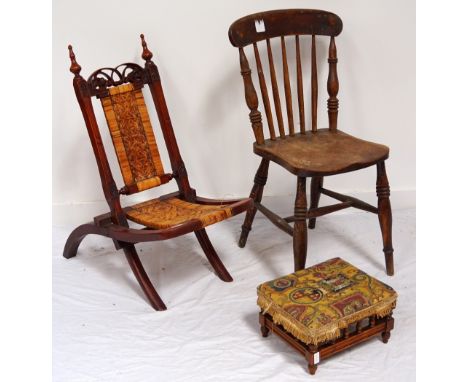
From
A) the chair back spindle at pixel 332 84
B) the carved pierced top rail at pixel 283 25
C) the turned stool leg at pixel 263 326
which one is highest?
the carved pierced top rail at pixel 283 25

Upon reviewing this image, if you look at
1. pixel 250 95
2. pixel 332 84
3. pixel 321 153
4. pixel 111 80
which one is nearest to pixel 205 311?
pixel 321 153

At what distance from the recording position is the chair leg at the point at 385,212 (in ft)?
9.77

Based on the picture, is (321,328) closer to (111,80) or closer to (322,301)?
(322,301)

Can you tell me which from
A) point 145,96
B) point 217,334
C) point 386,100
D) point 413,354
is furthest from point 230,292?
point 386,100

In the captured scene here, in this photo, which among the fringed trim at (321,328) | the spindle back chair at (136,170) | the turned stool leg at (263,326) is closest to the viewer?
the fringed trim at (321,328)

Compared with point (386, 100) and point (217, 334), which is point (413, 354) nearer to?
point (217, 334)

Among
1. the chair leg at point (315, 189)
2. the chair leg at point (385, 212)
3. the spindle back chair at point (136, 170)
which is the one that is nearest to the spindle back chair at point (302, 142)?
the chair leg at point (385, 212)

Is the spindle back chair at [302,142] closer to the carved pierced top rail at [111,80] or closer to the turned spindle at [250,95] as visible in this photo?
the turned spindle at [250,95]

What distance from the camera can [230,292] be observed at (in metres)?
A: 3.06

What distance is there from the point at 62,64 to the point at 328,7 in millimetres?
1416

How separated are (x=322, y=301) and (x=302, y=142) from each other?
87 cm

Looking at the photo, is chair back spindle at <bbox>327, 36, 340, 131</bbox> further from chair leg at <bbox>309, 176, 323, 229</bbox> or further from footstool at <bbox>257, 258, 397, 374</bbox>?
footstool at <bbox>257, 258, 397, 374</bbox>

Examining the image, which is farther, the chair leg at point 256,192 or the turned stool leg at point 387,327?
the chair leg at point 256,192

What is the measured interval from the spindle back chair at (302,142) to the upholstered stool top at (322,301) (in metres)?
0.27
